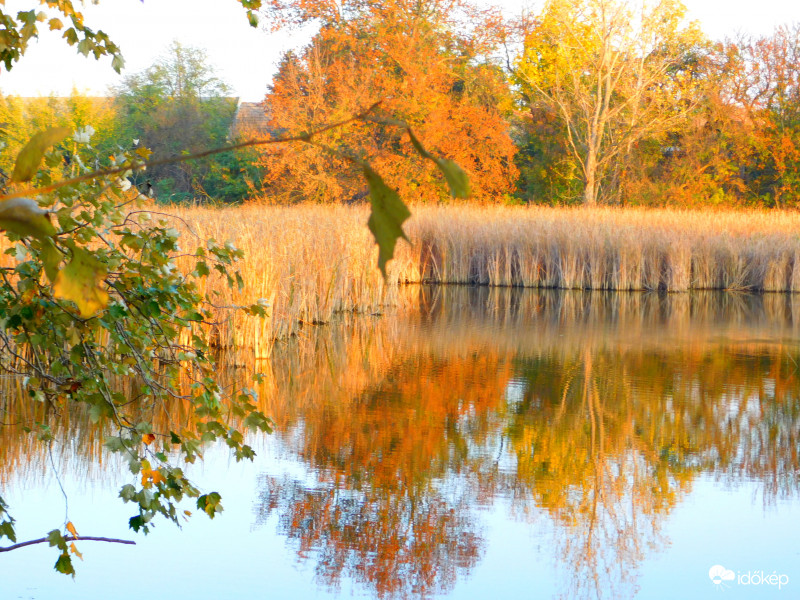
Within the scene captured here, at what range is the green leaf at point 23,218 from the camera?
429 mm

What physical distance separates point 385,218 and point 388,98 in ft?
79.1

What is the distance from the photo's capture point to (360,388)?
667 cm

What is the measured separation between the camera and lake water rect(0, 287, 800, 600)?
3.52 metres

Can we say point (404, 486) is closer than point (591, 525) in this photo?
No

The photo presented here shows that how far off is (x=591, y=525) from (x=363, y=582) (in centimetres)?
118

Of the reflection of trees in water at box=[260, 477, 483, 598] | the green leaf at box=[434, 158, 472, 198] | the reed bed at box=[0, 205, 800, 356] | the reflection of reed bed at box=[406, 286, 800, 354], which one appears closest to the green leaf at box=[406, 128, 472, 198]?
the green leaf at box=[434, 158, 472, 198]

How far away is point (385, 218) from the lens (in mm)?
502

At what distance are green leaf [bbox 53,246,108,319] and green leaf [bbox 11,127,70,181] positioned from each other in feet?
0.16

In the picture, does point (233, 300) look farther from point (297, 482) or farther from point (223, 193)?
point (223, 193)

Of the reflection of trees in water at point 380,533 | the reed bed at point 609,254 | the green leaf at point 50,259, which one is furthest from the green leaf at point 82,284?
the reed bed at point 609,254

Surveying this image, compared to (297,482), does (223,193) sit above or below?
above

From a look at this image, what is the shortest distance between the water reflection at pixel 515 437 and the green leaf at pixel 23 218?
3019 mm

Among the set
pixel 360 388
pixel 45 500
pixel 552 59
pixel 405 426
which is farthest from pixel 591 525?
pixel 552 59

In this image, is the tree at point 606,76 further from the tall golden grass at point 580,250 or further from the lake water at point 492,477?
the lake water at point 492,477
